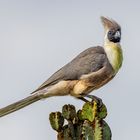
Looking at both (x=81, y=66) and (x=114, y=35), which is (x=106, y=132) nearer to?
(x=81, y=66)

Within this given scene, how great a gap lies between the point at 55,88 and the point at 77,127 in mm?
1905

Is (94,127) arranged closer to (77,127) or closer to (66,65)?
(77,127)

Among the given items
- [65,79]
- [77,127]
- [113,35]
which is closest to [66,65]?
[65,79]

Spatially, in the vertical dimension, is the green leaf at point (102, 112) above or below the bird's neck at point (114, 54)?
below

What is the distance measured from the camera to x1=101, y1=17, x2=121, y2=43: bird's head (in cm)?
870

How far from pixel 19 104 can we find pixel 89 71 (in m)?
1.18

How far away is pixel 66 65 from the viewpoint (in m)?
8.75

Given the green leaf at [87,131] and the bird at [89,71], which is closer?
the green leaf at [87,131]

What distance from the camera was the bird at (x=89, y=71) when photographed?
8641 millimetres

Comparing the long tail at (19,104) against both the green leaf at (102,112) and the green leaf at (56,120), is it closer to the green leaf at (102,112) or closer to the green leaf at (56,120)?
the green leaf at (56,120)

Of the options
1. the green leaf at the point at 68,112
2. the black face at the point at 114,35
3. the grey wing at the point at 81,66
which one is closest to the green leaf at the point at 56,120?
the green leaf at the point at 68,112

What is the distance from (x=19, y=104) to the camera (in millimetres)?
8109

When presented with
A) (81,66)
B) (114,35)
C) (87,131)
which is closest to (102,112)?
(87,131)

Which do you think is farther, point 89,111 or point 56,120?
point 56,120
